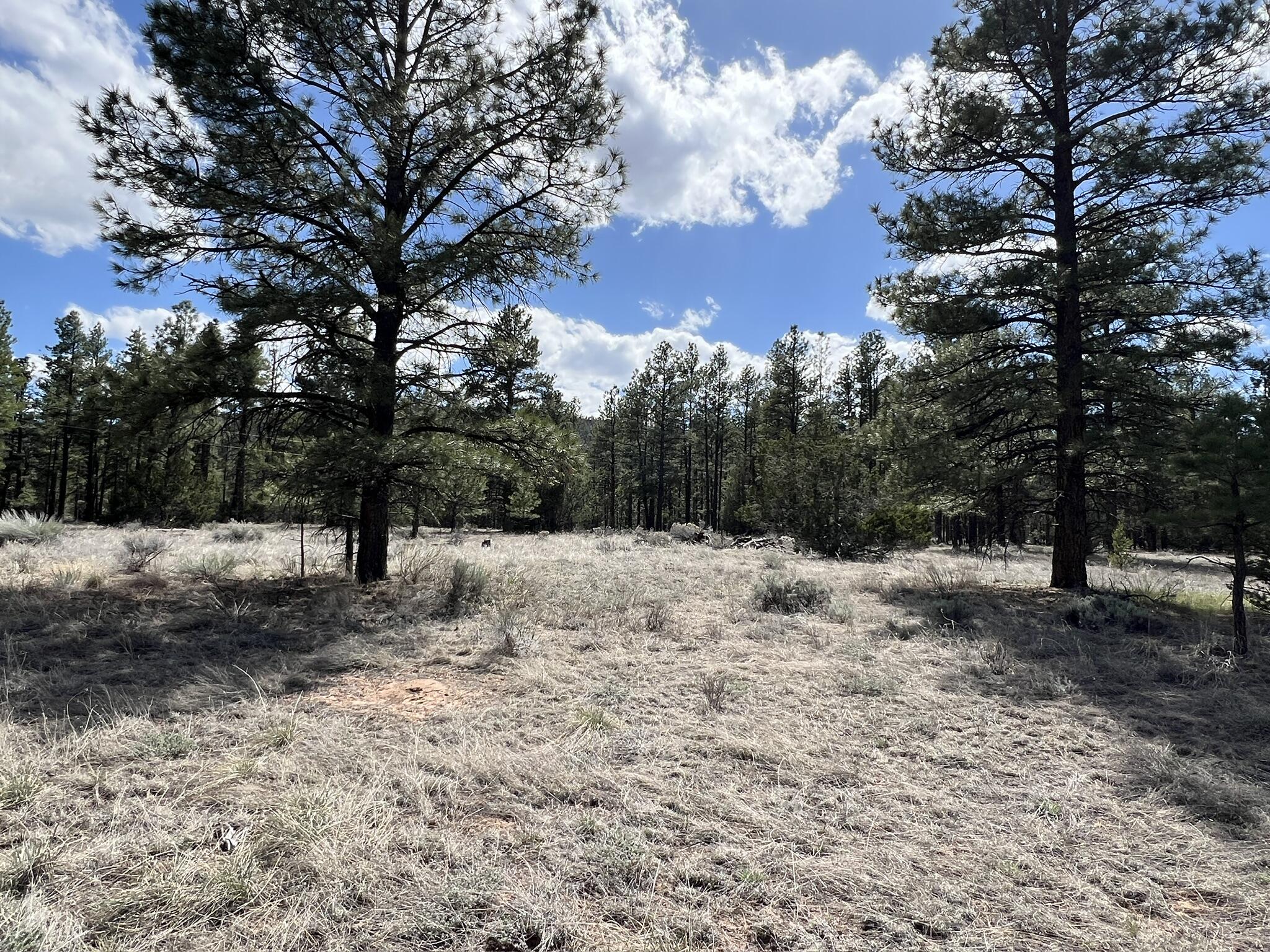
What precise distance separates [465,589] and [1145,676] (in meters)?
7.68

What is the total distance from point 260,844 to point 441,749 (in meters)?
1.17

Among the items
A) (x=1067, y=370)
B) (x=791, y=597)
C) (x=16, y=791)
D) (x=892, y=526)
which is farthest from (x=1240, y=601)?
(x=892, y=526)

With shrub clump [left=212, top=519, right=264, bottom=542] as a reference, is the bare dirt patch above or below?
below

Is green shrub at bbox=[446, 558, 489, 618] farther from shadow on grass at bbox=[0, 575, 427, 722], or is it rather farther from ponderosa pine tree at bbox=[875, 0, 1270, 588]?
ponderosa pine tree at bbox=[875, 0, 1270, 588]

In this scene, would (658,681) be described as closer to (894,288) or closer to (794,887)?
(794,887)

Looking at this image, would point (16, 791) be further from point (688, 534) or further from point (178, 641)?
point (688, 534)

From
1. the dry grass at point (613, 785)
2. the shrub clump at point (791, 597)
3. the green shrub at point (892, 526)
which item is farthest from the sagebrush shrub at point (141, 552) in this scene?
the green shrub at point (892, 526)

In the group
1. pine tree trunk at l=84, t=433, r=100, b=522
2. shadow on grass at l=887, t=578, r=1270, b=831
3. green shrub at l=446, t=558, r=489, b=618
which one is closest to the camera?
shadow on grass at l=887, t=578, r=1270, b=831

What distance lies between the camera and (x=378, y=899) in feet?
7.59

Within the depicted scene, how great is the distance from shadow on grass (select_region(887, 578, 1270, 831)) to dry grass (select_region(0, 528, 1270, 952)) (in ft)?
0.12

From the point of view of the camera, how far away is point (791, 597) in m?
8.44

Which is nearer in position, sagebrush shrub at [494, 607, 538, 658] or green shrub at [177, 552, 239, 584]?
sagebrush shrub at [494, 607, 538, 658]

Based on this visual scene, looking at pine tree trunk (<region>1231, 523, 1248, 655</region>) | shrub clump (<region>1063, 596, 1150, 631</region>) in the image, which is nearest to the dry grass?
pine tree trunk (<region>1231, 523, 1248, 655</region>)

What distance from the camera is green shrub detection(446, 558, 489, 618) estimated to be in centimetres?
780
